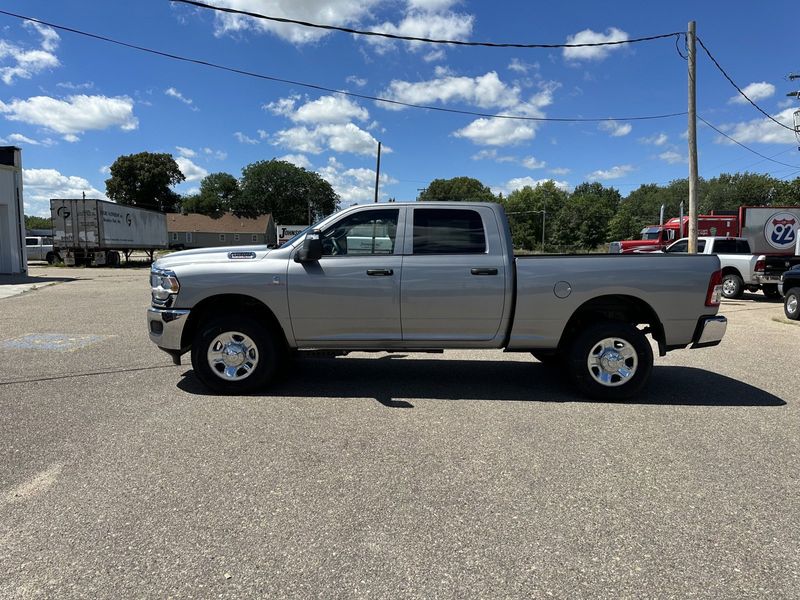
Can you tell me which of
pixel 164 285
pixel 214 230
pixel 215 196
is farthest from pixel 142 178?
pixel 164 285

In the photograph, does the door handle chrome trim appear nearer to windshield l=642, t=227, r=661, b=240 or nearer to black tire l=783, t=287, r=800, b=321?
black tire l=783, t=287, r=800, b=321

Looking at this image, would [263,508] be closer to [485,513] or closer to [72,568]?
[72,568]

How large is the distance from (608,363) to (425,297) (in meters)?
1.94

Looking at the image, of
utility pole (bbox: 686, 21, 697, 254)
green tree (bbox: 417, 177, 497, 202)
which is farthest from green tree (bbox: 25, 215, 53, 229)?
utility pole (bbox: 686, 21, 697, 254)

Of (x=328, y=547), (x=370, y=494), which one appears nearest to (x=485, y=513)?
(x=370, y=494)

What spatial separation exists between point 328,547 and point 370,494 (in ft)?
1.96

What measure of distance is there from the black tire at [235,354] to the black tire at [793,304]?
11227 mm

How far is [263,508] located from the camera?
3.10m

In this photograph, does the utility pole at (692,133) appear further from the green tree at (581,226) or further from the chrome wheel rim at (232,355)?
the green tree at (581,226)

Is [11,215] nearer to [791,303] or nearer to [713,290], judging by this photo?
[713,290]

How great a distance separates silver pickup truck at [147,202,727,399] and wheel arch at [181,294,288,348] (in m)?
0.03

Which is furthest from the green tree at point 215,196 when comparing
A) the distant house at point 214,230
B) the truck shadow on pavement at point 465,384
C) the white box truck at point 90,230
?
the truck shadow on pavement at point 465,384

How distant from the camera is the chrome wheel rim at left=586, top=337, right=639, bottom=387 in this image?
17.1 feet

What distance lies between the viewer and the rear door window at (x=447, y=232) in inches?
209
